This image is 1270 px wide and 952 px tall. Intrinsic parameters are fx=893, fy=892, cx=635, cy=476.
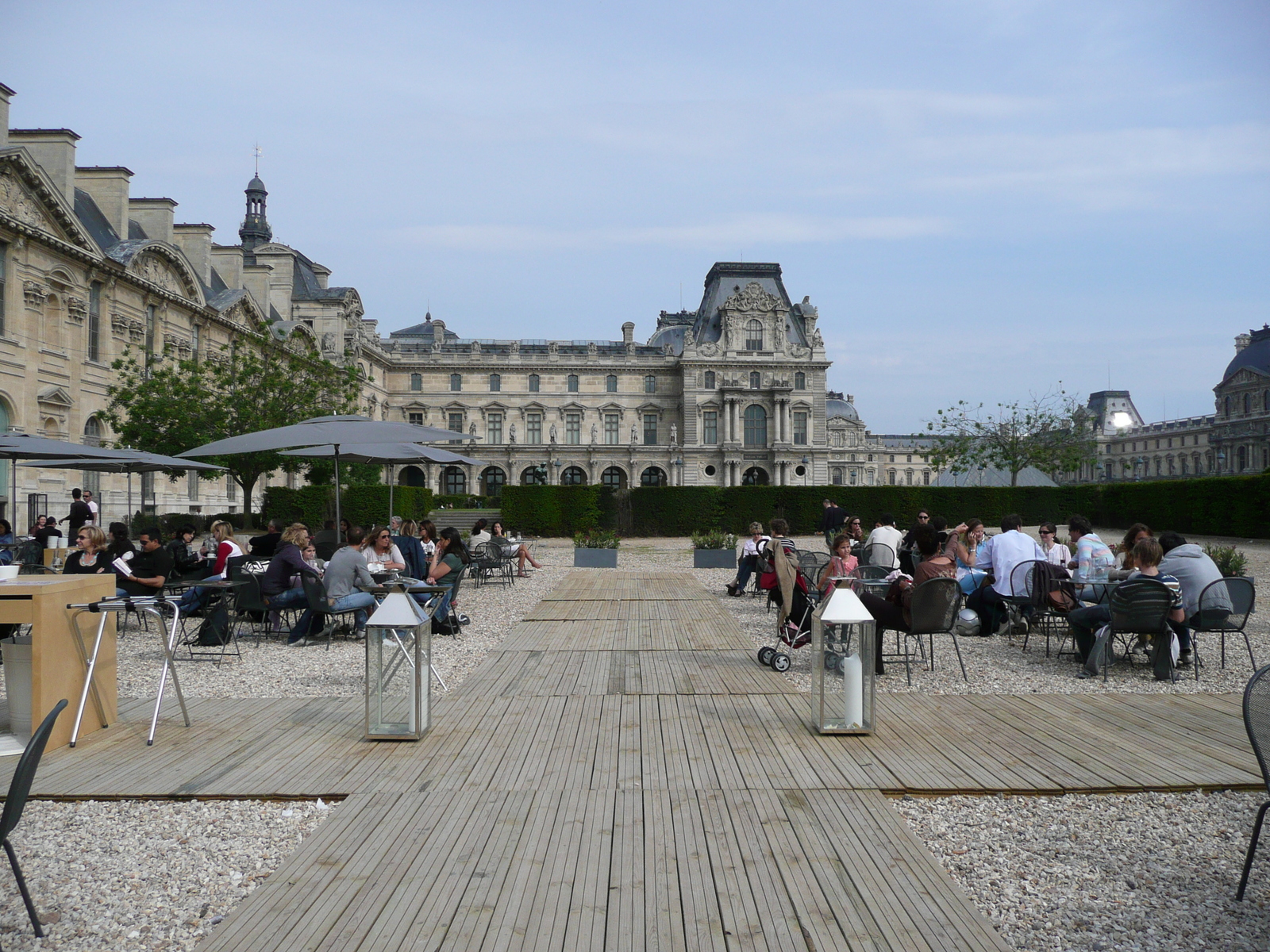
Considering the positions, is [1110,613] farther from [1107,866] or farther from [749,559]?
[749,559]

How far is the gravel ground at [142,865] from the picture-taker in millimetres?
3150

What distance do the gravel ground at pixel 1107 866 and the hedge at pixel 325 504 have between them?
27.9 metres

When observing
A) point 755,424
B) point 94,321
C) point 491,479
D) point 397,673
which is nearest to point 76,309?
point 94,321

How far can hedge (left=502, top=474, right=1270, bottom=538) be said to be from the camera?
28.2 m

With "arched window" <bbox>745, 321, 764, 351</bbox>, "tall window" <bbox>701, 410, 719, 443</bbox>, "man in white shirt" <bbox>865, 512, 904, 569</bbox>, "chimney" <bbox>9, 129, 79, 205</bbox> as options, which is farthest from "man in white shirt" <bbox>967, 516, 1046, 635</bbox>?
"arched window" <bbox>745, 321, 764, 351</bbox>

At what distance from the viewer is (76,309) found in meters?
27.3

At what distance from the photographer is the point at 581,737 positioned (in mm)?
5379

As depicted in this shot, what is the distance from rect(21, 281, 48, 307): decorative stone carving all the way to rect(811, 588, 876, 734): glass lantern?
27.5 m

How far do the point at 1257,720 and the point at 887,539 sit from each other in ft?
25.0

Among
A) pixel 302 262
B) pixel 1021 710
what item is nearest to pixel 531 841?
pixel 1021 710

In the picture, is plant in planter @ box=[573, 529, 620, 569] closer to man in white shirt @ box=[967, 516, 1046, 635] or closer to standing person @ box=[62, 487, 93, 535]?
standing person @ box=[62, 487, 93, 535]

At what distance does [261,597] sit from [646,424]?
55038 mm

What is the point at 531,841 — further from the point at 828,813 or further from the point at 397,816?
the point at 828,813

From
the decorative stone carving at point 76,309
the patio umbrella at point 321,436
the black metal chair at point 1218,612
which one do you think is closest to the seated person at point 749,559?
the patio umbrella at point 321,436
